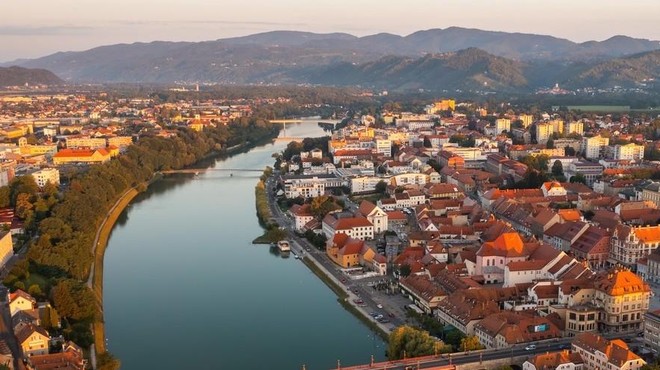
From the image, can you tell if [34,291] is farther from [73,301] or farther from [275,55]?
[275,55]

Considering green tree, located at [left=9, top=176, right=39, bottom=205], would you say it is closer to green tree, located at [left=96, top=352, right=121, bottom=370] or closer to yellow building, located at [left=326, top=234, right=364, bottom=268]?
yellow building, located at [left=326, top=234, right=364, bottom=268]

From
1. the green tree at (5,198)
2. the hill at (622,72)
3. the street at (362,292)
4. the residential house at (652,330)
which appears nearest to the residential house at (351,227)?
the street at (362,292)

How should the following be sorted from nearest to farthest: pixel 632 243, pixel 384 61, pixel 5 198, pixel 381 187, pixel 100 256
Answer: pixel 632 243, pixel 100 256, pixel 5 198, pixel 381 187, pixel 384 61

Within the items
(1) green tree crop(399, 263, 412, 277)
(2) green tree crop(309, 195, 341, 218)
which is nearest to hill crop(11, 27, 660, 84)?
(2) green tree crop(309, 195, 341, 218)

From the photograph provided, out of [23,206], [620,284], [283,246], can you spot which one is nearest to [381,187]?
[283,246]

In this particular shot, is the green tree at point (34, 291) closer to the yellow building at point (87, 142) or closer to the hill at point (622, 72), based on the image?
the yellow building at point (87, 142)

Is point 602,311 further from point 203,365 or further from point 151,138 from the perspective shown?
point 151,138

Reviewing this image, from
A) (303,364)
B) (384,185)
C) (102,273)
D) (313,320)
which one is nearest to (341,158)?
(384,185)
